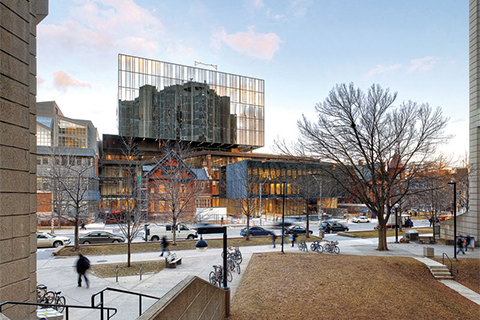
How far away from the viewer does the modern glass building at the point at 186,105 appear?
237 feet

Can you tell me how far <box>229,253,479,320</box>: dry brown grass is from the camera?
11.7 meters

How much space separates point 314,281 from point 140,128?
64.5 meters

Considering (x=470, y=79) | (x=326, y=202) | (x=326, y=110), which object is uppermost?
(x=470, y=79)

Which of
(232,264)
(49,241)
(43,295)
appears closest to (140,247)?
(49,241)

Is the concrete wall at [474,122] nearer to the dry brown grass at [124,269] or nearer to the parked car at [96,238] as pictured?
the dry brown grass at [124,269]

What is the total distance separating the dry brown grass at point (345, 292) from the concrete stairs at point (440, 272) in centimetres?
40

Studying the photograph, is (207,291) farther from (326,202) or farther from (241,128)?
(241,128)

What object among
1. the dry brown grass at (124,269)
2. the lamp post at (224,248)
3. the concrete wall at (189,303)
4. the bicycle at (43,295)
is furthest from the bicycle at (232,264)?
the bicycle at (43,295)

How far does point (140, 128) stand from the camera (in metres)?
72.2

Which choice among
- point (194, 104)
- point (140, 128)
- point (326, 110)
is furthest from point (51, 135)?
point (326, 110)

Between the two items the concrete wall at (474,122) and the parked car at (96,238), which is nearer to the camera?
the concrete wall at (474,122)

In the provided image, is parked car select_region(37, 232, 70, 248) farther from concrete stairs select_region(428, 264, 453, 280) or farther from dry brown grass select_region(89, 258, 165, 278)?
concrete stairs select_region(428, 264, 453, 280)

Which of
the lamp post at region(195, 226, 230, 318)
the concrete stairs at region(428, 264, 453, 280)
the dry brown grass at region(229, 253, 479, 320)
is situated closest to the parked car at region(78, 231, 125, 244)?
the dry brown grass at region(229, 253, 479, 320)

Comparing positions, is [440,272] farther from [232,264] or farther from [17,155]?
[17,155]
